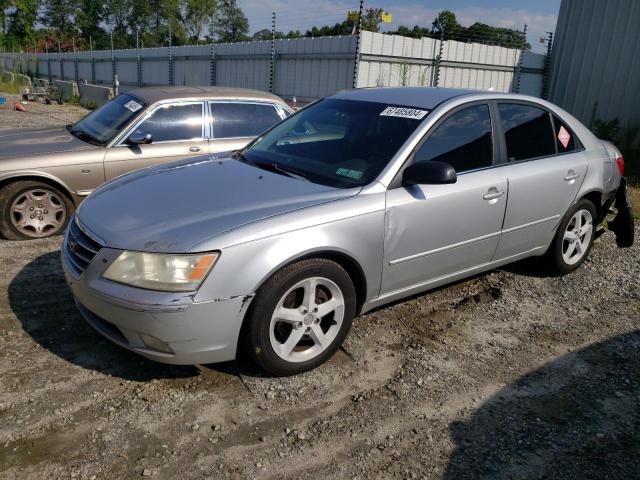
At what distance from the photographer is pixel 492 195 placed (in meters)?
3.93

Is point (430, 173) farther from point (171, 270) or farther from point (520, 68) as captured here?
point (520, 68)

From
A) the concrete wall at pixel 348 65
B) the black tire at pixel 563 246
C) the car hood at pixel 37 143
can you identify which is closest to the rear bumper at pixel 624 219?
the black tire at pixel 563 246

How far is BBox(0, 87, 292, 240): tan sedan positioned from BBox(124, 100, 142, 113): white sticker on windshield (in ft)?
0.05

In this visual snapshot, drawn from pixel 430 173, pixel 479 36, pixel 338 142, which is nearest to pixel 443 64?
pixel 479 36

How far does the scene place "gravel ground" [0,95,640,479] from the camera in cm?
261

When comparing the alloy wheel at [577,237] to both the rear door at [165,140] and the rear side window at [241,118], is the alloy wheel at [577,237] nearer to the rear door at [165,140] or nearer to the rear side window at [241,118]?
the rear side window at [241,118]

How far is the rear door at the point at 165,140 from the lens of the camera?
5.54m

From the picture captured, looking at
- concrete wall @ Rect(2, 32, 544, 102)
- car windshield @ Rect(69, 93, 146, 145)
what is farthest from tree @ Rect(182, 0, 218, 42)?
car windshield @ Rect(69, 93, 146, 145)

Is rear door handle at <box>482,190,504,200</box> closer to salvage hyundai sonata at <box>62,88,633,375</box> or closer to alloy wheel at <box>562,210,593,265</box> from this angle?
salvage hyundai sonata at <box>62,88,633,375</box>

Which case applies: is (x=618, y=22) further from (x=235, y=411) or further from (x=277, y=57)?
(x=235, y=411)

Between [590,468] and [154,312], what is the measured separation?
7.47ft

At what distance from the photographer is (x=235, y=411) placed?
116 inches

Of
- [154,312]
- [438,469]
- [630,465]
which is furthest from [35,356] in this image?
[630,465]

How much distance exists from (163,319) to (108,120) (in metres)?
3.90
